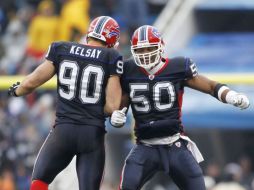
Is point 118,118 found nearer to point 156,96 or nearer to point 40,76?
point 156,96

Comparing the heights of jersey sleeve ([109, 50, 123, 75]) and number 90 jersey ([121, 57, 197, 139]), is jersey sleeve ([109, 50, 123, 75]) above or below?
above

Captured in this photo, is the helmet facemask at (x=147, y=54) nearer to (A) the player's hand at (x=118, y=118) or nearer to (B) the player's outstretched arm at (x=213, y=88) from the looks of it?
(B) the player's outstretched arm at (x=213, y=88)

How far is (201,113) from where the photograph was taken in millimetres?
12547

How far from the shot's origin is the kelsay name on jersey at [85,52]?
819 cm

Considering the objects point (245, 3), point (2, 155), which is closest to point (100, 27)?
point (2, 155)

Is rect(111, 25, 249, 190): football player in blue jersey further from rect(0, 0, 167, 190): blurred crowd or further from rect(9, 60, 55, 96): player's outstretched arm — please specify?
rect(0, 0, 167, 190): blurred crowd

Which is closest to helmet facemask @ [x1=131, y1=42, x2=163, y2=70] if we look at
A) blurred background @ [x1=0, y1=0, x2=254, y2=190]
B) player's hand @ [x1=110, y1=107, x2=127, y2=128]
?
player's hand @ [x1=110, y1=107, x2=127, y2=128]

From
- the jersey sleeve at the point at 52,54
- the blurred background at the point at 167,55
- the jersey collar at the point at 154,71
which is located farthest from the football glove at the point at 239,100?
the blurred background at the point at 167,55

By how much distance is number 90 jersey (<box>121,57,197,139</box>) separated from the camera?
829cm

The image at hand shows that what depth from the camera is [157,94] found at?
326 inches

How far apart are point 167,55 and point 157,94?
16.9ft

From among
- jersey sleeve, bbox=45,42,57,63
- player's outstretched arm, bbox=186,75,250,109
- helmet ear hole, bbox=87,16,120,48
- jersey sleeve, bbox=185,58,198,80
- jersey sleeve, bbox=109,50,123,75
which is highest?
helmet ear hole, bbox=87,16,120,48

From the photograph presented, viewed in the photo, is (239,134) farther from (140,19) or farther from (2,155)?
(2,155)

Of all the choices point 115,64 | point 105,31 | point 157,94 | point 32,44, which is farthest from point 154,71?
point 32,44
